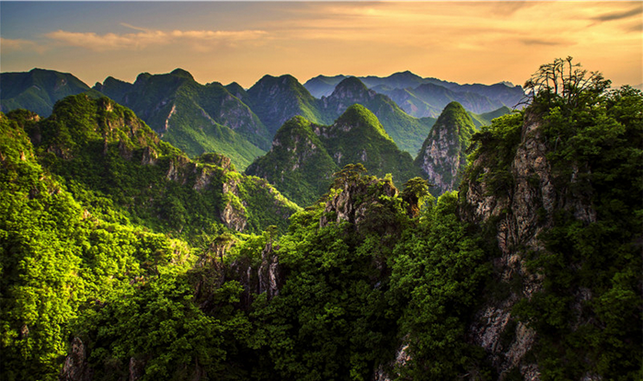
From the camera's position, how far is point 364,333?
62.9 feet

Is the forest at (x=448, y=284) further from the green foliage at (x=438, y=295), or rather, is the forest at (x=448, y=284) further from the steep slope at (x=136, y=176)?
the steep slope at (x=136, y=176)

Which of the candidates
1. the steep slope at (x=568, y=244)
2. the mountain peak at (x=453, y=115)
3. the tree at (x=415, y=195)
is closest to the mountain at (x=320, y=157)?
the mountain peak at (x=453, y=115)

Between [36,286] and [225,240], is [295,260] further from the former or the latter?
[36,286]

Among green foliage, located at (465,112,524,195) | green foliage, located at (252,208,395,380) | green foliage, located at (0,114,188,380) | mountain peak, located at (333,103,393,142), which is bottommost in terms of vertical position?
green foliage, located at (0,114,188,380)

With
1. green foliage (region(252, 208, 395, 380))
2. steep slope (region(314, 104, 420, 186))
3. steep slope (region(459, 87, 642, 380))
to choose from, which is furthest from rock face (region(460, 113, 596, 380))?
steep slope (region(314, 104, 420, 186))

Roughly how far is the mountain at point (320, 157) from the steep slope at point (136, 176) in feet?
79.3

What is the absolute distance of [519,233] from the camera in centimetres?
1625

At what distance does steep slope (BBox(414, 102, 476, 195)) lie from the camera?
12400 cm

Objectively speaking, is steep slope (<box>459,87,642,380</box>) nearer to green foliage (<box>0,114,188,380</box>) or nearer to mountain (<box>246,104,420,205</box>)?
green foliage (<box>0,114,188,380</box>)

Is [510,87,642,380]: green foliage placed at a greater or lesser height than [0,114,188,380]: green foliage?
greater

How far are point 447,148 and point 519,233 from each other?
119 meters

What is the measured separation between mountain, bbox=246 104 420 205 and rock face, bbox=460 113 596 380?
344ft

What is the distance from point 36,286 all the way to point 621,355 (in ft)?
198

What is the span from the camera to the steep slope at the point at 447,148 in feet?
407
